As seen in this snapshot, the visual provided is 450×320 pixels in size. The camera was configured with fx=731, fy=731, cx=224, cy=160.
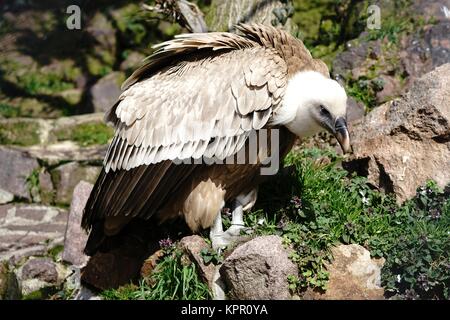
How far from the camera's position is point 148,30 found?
32.7 feet

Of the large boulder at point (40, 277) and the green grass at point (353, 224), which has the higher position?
the green grass at point (353, 224)

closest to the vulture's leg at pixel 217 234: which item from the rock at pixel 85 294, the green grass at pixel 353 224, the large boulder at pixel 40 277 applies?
the green grass at pixel 353 224

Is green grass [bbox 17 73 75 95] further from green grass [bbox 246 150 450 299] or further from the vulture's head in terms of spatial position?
Answer: the vulture's head

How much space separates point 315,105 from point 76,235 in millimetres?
2462

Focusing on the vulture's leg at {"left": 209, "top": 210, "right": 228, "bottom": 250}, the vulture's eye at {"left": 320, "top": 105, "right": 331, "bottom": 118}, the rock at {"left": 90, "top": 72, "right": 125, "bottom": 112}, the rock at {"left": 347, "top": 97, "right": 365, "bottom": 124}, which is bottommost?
the vulture's leg at {"left": 209, "top": 210, "right": 228, "bottom": 250}

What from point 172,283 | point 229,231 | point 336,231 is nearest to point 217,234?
point 229,231

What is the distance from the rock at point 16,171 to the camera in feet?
23.3

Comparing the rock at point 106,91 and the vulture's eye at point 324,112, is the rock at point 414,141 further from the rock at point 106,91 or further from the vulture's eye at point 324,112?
the rock at point 106,91

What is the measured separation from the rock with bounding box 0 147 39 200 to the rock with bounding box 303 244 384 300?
375cm

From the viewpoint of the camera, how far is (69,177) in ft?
23.3

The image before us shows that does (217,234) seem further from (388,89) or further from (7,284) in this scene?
(388,89)

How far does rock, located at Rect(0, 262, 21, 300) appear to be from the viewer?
5.18 meters

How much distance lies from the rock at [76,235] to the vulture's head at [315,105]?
2142mm

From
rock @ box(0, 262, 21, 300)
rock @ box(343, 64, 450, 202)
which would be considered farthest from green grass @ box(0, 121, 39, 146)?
rock @ box(343, 64, 450, 202)
